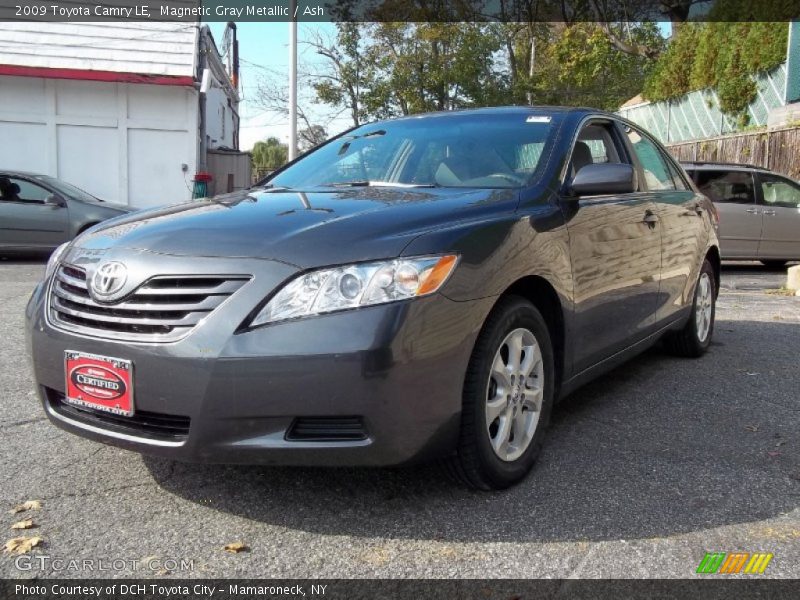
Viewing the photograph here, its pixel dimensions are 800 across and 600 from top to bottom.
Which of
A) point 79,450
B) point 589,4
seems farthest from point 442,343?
→ point 589,4

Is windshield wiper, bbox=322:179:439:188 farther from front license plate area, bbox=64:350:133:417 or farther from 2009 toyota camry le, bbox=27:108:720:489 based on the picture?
front license plate area, bbox=64:350:133:417

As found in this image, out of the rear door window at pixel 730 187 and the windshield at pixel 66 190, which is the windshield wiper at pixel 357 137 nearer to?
the windshield at pixel 66 190

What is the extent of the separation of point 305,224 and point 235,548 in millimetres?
1129

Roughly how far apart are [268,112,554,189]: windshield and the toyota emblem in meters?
1.36

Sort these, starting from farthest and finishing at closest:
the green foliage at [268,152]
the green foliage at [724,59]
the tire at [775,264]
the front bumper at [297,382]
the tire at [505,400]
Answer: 1. the green foliage at [268,152]
2. the green foliage at [724,59]
3. the tire at [775,264]
4. the tire at [505,400]
5. the front bumper at [297,382]

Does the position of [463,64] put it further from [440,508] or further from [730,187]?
[440,508]

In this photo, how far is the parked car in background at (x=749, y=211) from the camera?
11.3m

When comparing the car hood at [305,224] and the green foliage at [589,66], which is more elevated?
the green foliage at [589,66]

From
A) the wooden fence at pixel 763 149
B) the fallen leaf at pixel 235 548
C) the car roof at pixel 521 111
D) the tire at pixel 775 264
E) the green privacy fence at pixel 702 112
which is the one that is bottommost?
the fallen leaf at pixel 235 548

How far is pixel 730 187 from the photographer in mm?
11391

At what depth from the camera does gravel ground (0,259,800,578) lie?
242 cm

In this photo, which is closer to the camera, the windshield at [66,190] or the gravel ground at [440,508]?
the gravel ground at [440,508]

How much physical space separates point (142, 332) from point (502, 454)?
4.59 ft

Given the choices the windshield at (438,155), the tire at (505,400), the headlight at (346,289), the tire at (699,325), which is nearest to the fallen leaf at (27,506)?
the headlight at (346,289)
